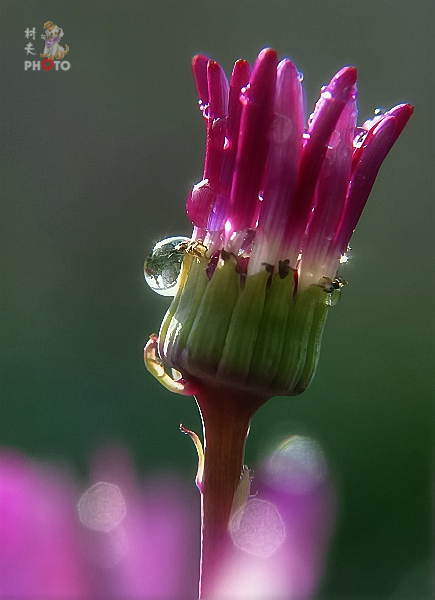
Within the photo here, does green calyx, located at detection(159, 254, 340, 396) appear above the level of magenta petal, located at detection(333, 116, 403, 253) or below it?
below

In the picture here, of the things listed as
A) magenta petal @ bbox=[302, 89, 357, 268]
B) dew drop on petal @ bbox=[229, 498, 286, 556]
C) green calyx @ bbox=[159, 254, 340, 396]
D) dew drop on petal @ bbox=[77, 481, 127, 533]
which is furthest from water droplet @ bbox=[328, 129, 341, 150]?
dew drop on petal @ bbox=[77, 481, 127, 533]

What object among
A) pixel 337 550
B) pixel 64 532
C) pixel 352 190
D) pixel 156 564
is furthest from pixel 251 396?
pixel 337 550

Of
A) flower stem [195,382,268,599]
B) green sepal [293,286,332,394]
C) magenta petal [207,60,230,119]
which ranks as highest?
magenta petal [207,60,230,119]

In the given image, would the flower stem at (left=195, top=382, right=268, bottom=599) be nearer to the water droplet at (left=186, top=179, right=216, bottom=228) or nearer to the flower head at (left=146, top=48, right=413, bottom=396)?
the flower head at (left=146, top=48, right=413, bottom=396)

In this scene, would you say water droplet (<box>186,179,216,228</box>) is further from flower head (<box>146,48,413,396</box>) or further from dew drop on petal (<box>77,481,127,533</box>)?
dew drop on petal (<box>77,481,127,533</box>)

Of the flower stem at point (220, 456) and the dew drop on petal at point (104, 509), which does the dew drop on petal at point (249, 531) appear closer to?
the flower stem at point (220, 456)

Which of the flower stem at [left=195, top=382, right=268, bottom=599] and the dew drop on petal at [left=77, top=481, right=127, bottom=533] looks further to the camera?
the dew drop on petal at [left=77, top=481, right=127, bottom=533]

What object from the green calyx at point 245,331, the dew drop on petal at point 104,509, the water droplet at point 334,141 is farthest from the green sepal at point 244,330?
the dew drop on petal at point 104,509

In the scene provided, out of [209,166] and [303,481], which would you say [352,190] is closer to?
[209,166]
